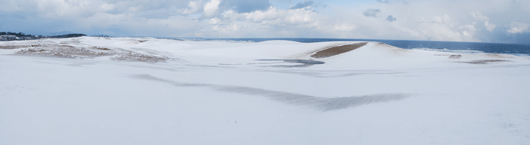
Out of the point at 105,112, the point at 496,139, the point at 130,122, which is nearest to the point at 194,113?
the point at 130,122

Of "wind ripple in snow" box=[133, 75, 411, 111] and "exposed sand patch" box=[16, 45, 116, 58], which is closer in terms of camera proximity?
"wind ripple in snow" box=[133, 75, 411, 111]

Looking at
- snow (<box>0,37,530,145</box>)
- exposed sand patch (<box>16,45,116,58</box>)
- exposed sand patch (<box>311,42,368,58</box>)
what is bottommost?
snow (<box>0,37,530,145</box>)

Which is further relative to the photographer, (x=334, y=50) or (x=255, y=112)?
(x=334, y=50)

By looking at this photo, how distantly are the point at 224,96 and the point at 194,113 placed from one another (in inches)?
58.5

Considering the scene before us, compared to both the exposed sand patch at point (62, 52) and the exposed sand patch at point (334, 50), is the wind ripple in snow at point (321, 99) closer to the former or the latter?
the exposed sand patch at point (62, 52)

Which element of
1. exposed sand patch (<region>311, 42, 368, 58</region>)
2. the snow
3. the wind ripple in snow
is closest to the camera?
the snow

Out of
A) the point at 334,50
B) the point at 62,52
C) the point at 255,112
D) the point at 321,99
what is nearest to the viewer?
the point at 255,112

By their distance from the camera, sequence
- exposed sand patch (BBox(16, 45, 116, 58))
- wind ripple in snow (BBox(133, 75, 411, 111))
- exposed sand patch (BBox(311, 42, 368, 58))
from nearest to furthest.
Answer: wind ripple in snow (BBox(133, 75, 411, 111))
exposed sand patch (BBox(16, 45, 116, 58))
exposed sand patch (BBox(311, 42, 368, 58))

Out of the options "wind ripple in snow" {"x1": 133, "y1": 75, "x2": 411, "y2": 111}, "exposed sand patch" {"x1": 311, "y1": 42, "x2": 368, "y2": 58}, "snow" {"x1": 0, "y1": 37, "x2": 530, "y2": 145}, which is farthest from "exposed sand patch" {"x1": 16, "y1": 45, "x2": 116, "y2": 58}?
"exposed sand patch" {"x1": 311, "y1": 42, "x2": 368, "y2": 58}

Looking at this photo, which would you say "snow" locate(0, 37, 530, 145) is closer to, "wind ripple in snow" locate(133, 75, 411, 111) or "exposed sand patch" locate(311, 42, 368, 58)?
"wind ripple in snow" locate(133, 75, 411, 111)

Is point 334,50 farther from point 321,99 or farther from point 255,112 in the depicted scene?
point 255,112

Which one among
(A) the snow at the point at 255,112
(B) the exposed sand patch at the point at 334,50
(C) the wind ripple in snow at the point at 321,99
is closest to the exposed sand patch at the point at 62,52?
(A) the snow at the point at 255,112

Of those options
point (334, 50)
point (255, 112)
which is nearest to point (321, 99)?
point (255, 112)

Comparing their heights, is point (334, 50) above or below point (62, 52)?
above
